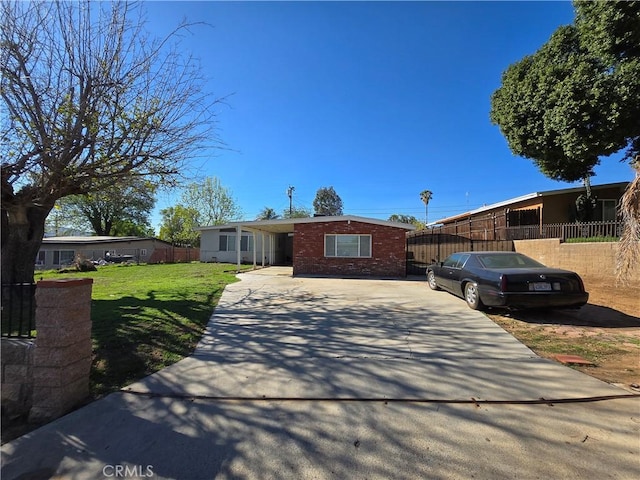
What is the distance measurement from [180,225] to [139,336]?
4591cm

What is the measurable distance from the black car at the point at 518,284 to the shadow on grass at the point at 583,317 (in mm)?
441

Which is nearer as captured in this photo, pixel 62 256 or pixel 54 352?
pixel 54 352

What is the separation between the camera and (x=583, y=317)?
7.45 metres

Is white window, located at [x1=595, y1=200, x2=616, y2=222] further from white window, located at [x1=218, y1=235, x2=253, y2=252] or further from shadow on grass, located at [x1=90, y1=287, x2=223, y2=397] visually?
white window, located at [x1=218, y1=235, x2=253, y2=252]

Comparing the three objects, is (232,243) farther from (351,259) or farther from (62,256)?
(62,256)

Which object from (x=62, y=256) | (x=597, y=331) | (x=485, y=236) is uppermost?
(x=485, y=236)

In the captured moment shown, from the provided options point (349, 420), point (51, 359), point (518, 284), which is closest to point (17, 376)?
point (51, 359)

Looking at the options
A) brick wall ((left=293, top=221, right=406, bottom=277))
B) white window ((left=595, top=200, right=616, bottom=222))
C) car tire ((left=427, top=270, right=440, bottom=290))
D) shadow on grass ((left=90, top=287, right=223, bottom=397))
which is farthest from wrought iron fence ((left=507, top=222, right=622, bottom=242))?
shadow on grass ((left=90, top=287, right=223, bottom=397))

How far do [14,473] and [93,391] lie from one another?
1.31 meters

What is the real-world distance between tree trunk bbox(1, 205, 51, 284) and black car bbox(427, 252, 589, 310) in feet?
31.7

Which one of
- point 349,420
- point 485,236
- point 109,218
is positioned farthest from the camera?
point 109,218
